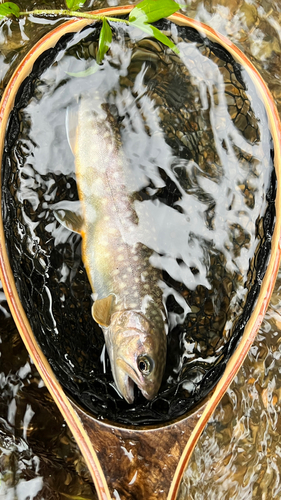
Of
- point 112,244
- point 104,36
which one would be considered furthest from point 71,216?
point 104,36

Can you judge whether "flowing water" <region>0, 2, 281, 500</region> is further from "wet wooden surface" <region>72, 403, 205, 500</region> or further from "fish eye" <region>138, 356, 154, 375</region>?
"fish eye" <region>138, 356, 154, 375</region>

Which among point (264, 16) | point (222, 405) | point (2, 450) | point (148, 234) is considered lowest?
point (2, 450)

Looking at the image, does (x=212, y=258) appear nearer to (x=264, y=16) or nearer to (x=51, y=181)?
(x=51, y=181)

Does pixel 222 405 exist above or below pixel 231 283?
below

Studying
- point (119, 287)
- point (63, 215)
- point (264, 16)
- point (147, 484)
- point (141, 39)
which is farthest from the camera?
point (264, 16)

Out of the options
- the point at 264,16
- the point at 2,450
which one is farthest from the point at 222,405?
the point at 264,16

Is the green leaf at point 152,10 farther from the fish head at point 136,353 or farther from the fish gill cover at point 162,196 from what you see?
the fish head at point 136,353

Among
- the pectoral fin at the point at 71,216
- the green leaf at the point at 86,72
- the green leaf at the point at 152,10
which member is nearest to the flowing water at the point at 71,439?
the green leaf at the point at 86,72

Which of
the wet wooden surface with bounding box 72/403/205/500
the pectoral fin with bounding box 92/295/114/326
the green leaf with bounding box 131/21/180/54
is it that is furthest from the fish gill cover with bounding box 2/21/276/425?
the green leaf with bounding box 131/21/180/54

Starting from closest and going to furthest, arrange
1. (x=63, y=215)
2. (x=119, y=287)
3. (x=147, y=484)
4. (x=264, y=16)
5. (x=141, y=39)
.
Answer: (x=147, y=484)
(x=119, y=287)
(x=63, y=215)
(x=141, y=39)
(x=264, y=16)
